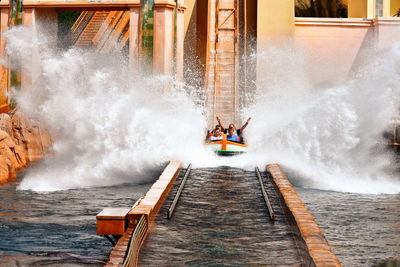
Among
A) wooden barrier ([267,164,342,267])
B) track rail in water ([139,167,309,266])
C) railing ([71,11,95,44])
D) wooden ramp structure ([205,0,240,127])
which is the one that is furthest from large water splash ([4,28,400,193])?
railing ([71,11,95,44])

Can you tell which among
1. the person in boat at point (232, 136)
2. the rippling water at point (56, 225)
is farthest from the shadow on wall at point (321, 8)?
the rippling water at point (56, 225)

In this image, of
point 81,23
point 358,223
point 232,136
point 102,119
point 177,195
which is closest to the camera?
point 358,223

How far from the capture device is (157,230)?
30.7 feet

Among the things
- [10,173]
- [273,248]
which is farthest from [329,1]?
[273,248]

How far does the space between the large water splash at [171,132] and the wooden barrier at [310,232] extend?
4792mm

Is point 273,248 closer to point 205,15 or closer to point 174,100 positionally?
point 174,100

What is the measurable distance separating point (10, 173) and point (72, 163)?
1803 mm

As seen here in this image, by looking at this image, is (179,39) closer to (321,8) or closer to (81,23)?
(81,23)

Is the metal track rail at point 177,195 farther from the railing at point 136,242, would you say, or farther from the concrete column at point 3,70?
the concrete column at point 3,70

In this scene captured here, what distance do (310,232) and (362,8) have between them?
2193 cm

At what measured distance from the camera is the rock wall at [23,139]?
1984 cm

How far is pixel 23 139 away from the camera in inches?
846

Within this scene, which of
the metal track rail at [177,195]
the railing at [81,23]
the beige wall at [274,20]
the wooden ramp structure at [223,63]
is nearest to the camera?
the metal track rail at [177,195]

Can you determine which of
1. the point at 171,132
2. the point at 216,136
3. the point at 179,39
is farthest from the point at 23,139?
the point at 216,136
